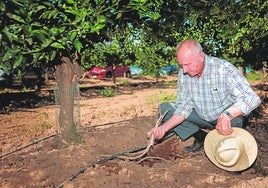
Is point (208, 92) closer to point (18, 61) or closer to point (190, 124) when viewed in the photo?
point (190, 124)

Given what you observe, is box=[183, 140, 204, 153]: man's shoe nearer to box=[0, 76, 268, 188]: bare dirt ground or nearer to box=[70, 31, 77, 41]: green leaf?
box=[0, 76, 268, 188]: bare dirt ground

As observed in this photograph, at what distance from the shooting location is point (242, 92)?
4074mm

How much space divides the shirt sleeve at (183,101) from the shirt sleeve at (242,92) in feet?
2.01

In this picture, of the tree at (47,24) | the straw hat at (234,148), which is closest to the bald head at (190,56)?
the tree at (47,24)

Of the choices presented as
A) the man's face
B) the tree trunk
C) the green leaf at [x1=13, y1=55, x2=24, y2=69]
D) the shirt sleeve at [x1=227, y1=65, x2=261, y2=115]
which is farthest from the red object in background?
the green leaf at [x1=13, y1=55, x2=24, y2=69]

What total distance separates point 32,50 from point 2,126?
5.65m

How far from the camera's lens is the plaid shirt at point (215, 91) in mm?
4023

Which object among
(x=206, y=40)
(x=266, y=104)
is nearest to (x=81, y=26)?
(x=206, y=40)

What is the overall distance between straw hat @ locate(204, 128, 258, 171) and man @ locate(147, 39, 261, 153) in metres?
0.13

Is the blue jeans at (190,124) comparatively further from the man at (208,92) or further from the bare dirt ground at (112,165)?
the bare dirt ground at (112,165)

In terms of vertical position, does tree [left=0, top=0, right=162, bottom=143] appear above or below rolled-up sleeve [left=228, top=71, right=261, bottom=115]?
above

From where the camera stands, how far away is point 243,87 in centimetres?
407

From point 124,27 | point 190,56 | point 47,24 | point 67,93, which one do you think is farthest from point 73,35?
point 67,93

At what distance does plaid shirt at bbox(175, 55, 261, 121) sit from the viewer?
4023 mm
